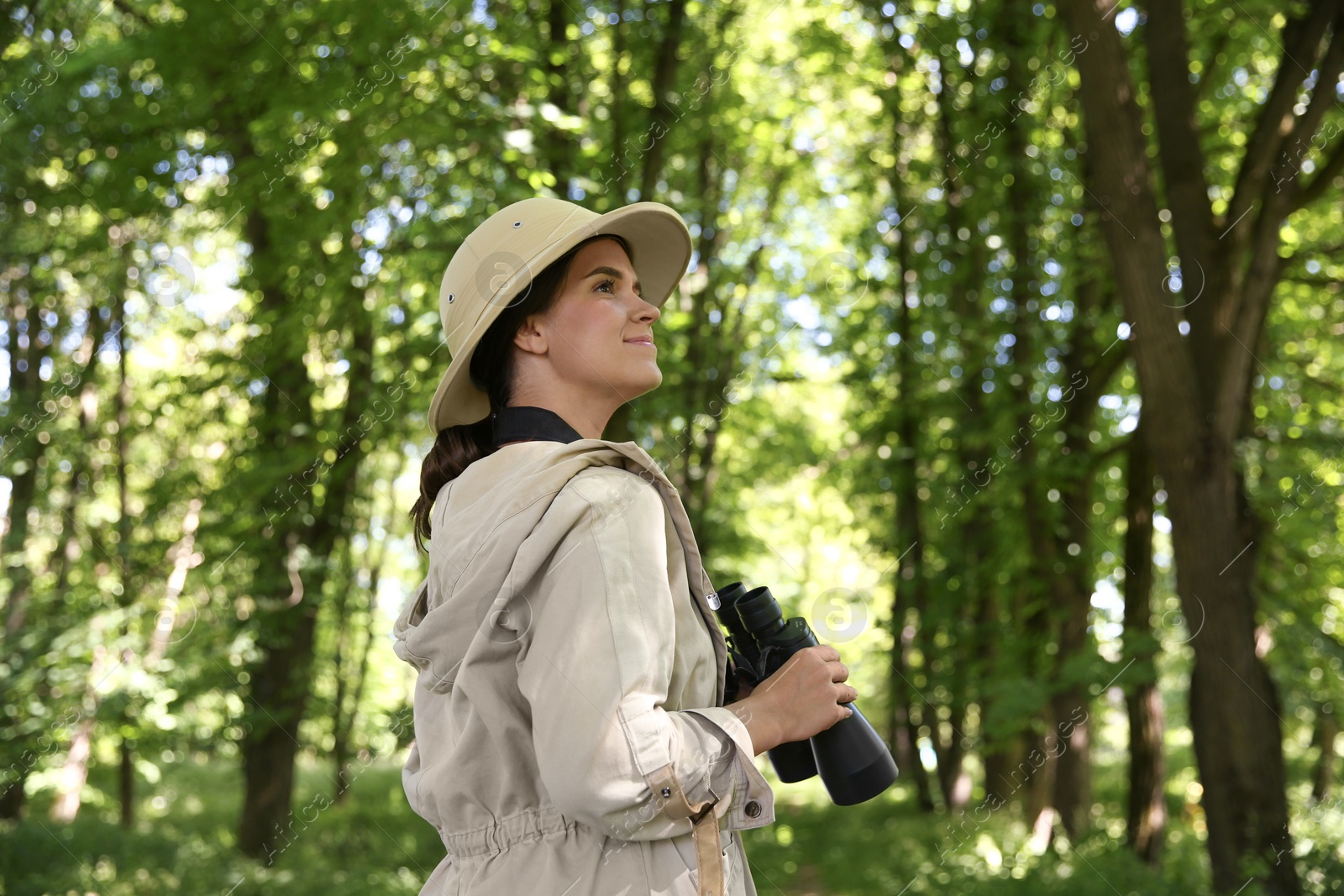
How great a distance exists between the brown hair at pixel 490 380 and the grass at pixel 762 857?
5.39m

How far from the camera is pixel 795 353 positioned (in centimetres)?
1517

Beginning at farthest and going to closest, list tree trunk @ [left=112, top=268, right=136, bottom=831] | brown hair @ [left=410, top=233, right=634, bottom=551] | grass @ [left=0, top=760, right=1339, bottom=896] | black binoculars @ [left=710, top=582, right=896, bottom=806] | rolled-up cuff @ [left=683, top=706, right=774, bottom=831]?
tree trunk @ [left=112, top=268, right=136, bottom=831]
grass @ [left=0, top=760, right=1339, bottom=896]
brown hair @ [left=410, top=233, right=634, bottom=551]
black binoculars @ [left=710, top=582, right=896, bottom=806]
rolled-up cuff @ [left=683, top=706, right=774, bottom=831]

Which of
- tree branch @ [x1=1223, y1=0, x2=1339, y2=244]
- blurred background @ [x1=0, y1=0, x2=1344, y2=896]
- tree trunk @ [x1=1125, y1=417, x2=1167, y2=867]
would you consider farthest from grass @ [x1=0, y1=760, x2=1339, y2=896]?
tree branch @ [x1=1223, y1=0, x2=1339, y2=244]

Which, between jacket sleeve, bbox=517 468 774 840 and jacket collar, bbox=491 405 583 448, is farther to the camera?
jacket collar, bbox=491 405 583 448

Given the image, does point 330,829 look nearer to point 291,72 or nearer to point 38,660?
point 38,660

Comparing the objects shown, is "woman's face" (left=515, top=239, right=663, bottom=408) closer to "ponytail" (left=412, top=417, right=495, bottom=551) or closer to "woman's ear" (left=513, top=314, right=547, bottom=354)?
"woman's ear" (left=513, top=314, right=547, bottom=354)

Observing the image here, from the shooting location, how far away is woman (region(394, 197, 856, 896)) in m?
1.63

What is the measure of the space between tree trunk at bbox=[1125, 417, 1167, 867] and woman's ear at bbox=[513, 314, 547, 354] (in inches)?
317

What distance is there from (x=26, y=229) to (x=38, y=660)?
4452 mm

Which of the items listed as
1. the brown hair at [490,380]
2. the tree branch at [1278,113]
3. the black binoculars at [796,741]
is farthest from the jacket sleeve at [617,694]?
the tree branch at [1278,113]

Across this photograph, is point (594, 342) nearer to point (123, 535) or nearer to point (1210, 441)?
point (1210, 441)

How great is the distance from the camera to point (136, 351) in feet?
60.9

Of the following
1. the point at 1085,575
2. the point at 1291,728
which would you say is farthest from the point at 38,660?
the point at 1291,728

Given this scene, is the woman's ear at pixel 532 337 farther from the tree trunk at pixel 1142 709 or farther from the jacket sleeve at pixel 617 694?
the tree trunk at pixel 1142 709
